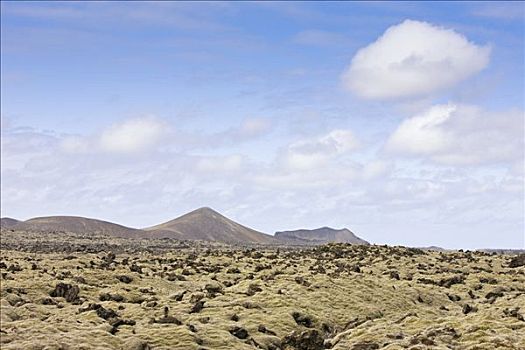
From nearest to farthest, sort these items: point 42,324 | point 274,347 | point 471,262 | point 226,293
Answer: point 42,324 → point 274,347 → point 226,293 → point 471,262

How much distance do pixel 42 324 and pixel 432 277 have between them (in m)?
46.8

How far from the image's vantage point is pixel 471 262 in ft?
284

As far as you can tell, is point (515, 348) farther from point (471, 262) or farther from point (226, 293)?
point (471, 262)

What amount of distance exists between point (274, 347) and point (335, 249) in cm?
6150

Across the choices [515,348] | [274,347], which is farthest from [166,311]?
[515,348]

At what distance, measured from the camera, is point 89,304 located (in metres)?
43.8

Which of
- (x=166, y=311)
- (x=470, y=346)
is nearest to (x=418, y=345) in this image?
(x=470, y=346)

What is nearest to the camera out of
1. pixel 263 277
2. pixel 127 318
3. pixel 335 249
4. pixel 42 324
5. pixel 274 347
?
pixel 42 324

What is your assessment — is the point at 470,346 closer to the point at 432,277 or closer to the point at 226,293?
the point at 226,293

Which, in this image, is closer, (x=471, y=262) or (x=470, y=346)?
(x=470, y=346)

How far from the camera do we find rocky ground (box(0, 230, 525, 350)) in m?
35.6

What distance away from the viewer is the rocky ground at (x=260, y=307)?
35.6 m

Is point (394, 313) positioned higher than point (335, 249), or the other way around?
point (335, 249)

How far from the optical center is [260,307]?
4750 cm
